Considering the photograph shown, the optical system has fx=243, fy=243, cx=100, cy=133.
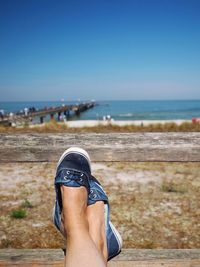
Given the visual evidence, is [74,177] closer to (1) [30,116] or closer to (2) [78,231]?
(2) [78,231]

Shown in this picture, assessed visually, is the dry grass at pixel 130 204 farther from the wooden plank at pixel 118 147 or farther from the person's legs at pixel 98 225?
the wooden plank at pixel 118 147

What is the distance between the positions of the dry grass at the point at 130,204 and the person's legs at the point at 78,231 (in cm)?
123

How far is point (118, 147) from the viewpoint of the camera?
4.11 feet

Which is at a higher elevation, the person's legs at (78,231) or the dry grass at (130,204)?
the person's legs at (78,231)

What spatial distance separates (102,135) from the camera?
1.29m

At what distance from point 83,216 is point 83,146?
13.9 inches

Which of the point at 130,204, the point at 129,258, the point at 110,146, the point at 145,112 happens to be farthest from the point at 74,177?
the point at 145,112

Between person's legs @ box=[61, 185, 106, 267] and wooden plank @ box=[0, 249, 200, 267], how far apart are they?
0.08m

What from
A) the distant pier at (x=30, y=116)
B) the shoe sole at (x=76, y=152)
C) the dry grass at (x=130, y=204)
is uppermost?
the shoe sole at (x=76, y=152)

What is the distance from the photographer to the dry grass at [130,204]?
2.32 metres

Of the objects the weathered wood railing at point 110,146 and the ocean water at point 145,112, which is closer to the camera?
the weathered wood railing at point 110,146

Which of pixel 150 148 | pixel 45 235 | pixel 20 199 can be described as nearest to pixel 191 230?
pixel 45 235

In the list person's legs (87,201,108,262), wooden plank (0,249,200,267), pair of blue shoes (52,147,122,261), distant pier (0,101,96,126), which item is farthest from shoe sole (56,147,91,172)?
distant pier (0,101,96,126)

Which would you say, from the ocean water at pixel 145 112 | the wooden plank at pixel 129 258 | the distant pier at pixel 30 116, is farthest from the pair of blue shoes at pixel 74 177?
the ocean water at pixel 145 112
